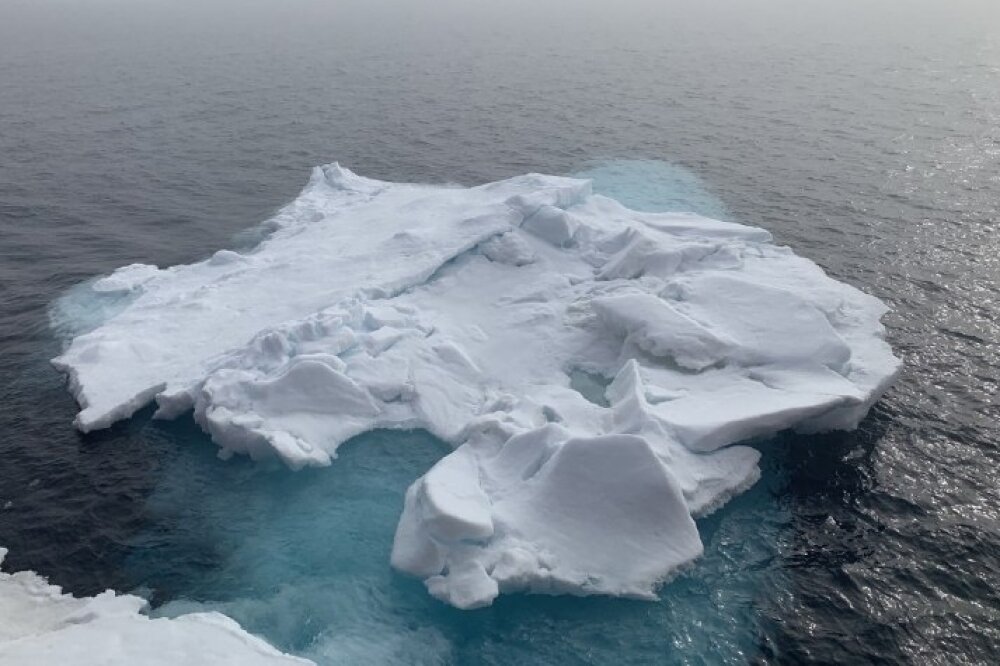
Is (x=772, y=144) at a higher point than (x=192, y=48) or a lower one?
higher

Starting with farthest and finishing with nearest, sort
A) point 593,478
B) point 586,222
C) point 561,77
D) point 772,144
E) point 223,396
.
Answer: point 561,77 < point 772,144 < point 586,222 < point 223,396 < point 593,478

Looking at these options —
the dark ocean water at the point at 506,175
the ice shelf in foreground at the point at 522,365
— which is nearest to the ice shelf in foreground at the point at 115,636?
the dark ocean water at the point at 506,175

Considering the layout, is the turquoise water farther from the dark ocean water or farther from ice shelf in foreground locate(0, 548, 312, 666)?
ice shelf in foreground locate(0, 548, 312, 666)

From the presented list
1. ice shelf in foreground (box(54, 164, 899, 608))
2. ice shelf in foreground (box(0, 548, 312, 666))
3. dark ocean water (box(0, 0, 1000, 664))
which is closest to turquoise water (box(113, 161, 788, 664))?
dark ocean water (box(0, 0, 1000, 664))

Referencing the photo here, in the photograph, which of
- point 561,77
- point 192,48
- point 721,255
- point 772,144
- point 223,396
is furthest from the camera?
point 192,48

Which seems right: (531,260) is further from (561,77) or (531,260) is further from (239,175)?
(561,77)

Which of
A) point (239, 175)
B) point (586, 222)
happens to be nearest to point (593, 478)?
point (586, 222)

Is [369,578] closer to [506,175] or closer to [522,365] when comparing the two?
[522,365]

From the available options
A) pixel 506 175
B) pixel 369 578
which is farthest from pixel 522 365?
pixel 506 175
